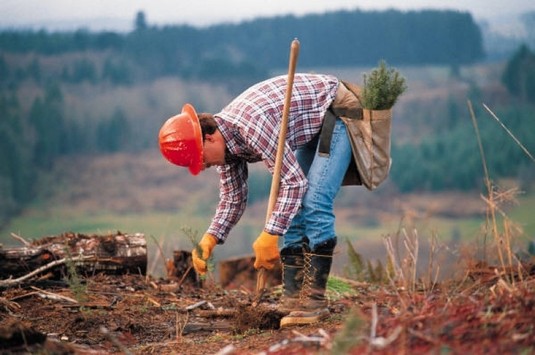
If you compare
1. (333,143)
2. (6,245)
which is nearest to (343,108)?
(333,143)

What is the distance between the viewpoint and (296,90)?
632 centimetres

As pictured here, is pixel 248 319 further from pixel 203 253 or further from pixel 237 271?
pixel 237 271

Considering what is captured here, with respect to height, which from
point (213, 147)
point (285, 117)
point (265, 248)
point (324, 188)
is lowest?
point (265, 248)

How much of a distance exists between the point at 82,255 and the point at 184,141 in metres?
2.31

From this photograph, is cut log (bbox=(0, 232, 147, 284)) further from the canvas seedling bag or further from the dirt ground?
the canvas seedling bag

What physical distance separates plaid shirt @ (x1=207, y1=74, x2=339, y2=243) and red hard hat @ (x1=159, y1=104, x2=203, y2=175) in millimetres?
165

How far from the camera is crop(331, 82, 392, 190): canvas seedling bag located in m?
6.45

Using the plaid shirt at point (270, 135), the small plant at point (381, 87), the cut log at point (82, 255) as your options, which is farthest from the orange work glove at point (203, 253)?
the cut log at point (82, 255)

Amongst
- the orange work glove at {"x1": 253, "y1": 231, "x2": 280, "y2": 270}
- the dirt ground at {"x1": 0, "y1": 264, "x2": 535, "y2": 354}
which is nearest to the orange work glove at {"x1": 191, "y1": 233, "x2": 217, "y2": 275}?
the dirt ground at {"x1": 0, "y1": 264, "x2": 535, "y2": 354}

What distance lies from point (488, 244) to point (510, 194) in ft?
4.64

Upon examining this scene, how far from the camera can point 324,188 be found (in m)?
6.23

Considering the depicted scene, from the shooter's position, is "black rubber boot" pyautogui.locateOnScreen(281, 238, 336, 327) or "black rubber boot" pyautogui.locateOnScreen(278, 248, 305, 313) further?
"black rubber boot" pyautogui.locateOnScreen(278, 248, 305, 313)

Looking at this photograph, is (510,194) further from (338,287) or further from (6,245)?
(6,245)

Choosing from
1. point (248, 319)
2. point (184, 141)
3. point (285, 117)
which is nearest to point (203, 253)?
point (248, 319)
